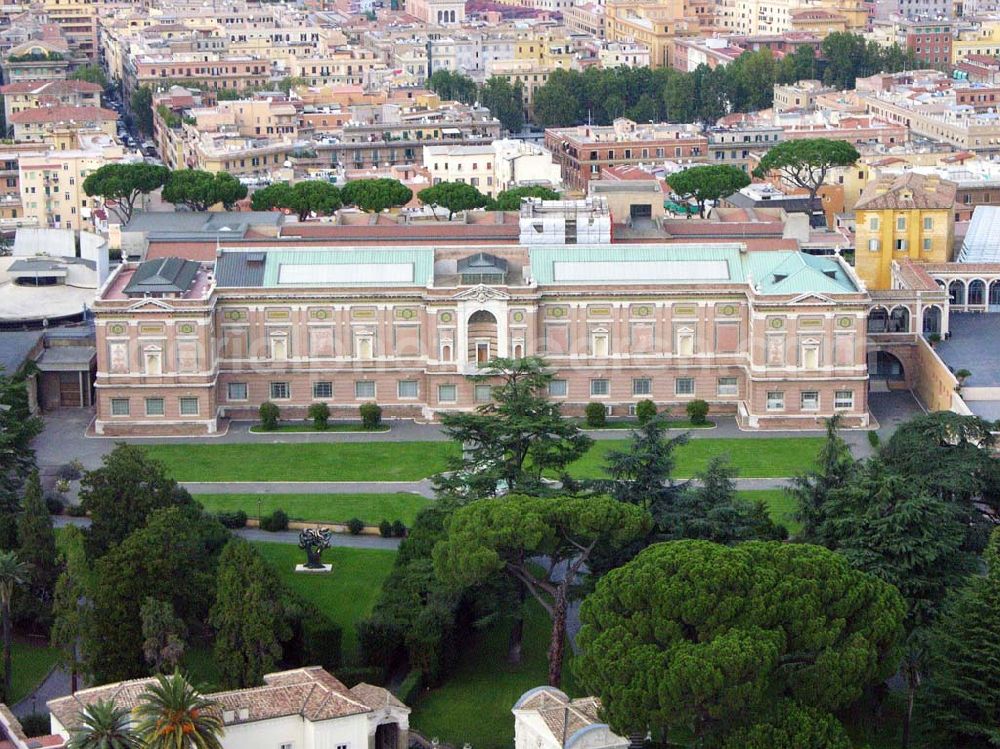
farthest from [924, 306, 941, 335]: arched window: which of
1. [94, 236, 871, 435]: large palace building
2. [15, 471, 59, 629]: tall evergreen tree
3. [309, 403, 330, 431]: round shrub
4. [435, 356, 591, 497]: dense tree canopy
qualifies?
[15, 471, 59, 629]: tall evergreen tree

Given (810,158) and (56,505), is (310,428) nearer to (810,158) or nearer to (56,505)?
(56,505)

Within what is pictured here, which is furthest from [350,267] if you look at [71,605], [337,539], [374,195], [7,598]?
[71,605]

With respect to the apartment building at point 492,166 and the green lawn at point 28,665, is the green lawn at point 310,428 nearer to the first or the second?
the green lawn at point 28,665

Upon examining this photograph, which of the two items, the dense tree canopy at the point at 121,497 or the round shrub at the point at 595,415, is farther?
the round shrub at the point at 595,415

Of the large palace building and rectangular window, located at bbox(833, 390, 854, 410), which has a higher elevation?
the large palace building

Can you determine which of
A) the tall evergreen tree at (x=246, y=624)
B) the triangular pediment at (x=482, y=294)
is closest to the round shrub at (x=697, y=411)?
the triangular pediment at (x=482, y=294)

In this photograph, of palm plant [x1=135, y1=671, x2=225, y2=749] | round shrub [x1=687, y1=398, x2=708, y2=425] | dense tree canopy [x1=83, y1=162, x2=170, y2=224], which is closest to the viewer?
palm plant [x1=135, y1=671, x2=225, y2=749]

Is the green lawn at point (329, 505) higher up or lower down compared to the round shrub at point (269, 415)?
lower down

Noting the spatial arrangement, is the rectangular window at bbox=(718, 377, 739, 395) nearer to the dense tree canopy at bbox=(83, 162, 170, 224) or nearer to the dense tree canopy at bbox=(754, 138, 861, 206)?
the dense tree canopy at bbox=(754, 138, 861, 206)
